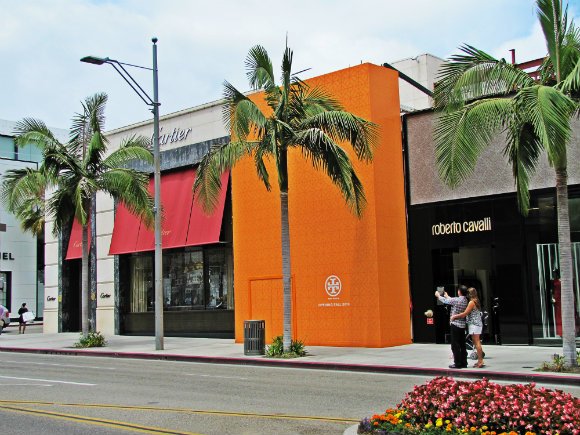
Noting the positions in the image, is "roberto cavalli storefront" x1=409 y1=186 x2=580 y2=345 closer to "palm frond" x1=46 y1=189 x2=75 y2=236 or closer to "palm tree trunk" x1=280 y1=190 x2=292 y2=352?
"palm tree trunk" x1=280 y1=190 x2=292 y2=352

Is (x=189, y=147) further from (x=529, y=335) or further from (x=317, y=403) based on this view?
(x=317, y=403)

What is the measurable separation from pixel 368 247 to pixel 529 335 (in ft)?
16.8

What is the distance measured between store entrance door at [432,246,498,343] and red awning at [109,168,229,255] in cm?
831

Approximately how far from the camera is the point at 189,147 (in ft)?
91.1

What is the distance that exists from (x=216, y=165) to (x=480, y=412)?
13394 mm

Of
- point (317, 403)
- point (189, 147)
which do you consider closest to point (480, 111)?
point (317, 403)

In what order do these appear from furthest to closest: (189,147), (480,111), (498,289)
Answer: (189,147) < (498,289) < (480,111)

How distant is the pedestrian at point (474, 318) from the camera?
1514cm

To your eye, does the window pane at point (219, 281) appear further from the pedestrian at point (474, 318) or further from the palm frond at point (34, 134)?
the pedestrian at point (474, 318)

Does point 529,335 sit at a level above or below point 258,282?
below

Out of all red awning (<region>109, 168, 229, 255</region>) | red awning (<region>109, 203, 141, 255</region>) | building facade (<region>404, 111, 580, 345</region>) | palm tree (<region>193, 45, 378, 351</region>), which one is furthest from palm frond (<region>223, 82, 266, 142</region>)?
red awning (<region>109, 203, 141, 255</region>)

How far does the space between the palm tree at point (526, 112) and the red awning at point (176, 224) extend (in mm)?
12245

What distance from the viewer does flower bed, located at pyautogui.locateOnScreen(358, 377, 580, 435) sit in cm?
660

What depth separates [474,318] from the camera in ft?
50.9
